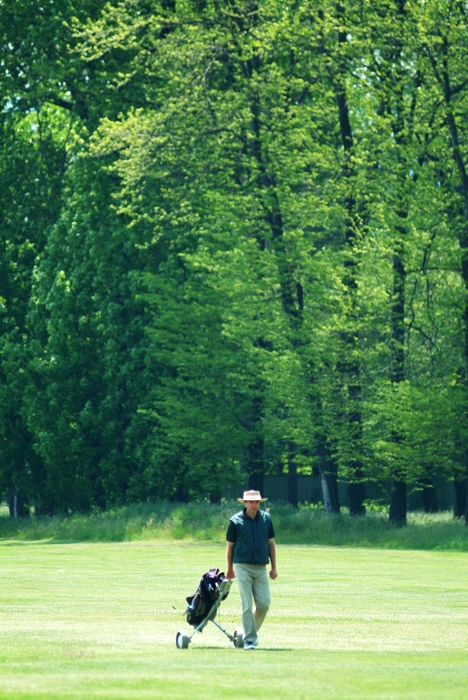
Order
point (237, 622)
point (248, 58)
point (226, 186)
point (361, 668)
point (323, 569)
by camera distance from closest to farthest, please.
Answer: point (361, 668) → point (237, 622) → point (323, 569) → point (248, 58) → point (226, 186)

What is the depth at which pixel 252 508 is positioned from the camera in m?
16.1

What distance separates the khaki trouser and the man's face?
1.86 ft

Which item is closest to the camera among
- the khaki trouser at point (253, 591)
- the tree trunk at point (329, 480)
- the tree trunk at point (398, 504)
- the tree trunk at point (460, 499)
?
the khaki trouser at point (253, 591)

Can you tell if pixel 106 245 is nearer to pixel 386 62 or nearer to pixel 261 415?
pixel 261 415

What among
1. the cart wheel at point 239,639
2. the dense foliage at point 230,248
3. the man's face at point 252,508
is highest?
the dense foliage at point 230,248

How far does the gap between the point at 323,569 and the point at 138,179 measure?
1862cm

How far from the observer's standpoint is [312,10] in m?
39.8

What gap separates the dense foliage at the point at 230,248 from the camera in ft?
125

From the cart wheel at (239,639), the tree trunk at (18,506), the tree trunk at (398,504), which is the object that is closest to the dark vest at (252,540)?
the cart wheel at (239,639)

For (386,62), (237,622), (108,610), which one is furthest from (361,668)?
(386,62)

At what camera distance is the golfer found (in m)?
16.1

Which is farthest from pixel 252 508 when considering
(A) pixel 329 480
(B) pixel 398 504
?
(A) pixel 329 480

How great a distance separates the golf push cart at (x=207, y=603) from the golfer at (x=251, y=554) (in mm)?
194

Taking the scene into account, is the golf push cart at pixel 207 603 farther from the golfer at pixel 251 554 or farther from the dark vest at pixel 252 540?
the dark vest at pixel 252 540
